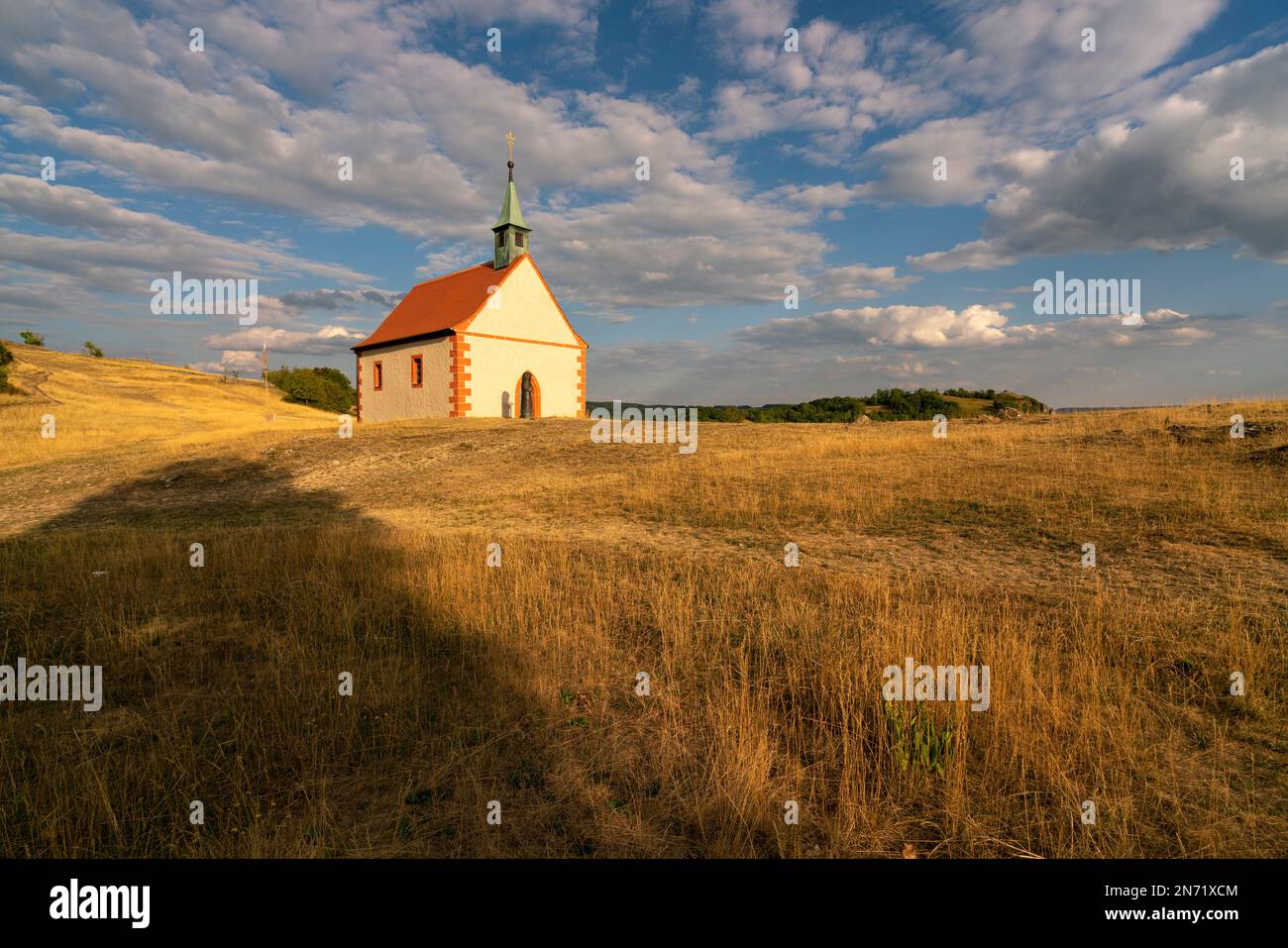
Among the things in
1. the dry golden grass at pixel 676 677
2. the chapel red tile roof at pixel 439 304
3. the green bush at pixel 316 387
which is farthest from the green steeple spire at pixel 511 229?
the green bush at pixel 316 387

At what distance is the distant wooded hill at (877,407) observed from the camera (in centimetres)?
3425

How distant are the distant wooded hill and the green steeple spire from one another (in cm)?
990

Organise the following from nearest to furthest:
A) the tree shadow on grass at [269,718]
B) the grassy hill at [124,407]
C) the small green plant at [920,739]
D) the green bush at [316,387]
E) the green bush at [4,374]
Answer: the tree shadow on grass at [269,718] < the small green plant at [920,739] < the grassy hill at [124,407] < the green bush at [4,374] < the green bush at [316,387]

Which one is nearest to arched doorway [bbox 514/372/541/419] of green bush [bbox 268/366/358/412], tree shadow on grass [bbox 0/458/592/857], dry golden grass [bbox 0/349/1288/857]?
dry golden grass [bbox 0/349/1288/857]

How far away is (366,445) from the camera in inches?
828

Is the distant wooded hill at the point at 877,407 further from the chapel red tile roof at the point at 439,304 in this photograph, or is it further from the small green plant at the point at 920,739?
the small green plant at the point at 920,739

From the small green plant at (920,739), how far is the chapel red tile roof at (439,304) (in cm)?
2841

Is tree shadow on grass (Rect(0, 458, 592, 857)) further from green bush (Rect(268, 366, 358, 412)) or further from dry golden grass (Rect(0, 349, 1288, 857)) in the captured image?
green bush (Rect(268, 366, 358, 412))

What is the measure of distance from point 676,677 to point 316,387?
68819 mm

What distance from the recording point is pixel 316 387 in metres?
61.9

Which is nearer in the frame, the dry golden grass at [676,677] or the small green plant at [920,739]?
the dry golden grass at [676,677]

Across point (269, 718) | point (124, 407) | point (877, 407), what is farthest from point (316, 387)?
point (269, 718)
